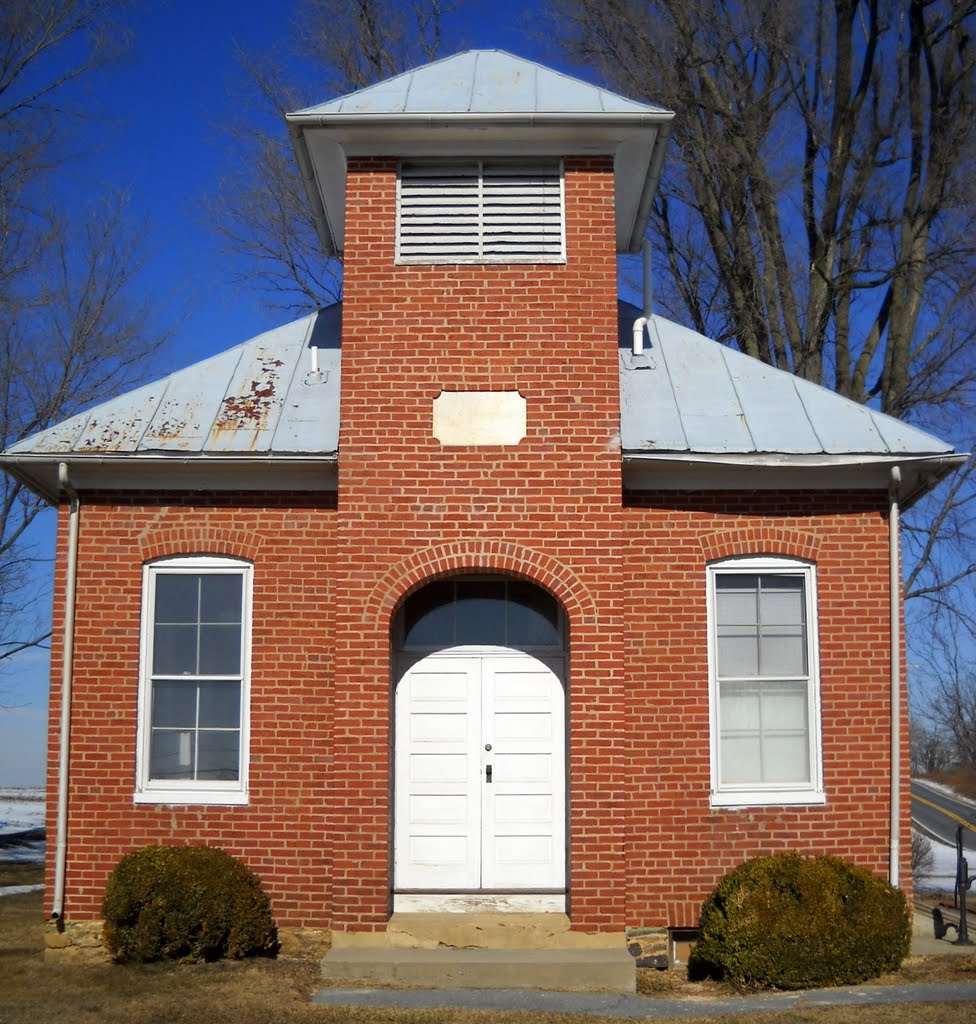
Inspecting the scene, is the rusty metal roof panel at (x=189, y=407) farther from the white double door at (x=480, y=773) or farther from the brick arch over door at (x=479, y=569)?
the white double door at (x=480, y=773)

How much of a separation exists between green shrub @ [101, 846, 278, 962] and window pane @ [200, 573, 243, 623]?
2.07 metres

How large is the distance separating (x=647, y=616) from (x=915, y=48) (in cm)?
1234

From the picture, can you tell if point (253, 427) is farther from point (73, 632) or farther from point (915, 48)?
point (915, 48)

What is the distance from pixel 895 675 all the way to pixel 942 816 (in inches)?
1122

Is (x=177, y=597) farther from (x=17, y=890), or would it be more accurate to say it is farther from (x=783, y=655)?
(x=17, y=890)

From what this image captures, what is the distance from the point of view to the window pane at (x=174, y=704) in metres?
11.4

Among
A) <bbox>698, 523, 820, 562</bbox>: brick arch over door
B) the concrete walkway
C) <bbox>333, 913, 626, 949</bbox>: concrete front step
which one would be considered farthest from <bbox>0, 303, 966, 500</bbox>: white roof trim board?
the concrete walkway

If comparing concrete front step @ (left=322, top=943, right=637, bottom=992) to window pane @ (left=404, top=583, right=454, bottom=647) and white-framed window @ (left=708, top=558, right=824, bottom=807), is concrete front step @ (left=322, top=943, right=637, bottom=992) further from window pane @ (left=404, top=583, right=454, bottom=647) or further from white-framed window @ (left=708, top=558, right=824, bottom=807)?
window pane @ (left=404, top=583, right=454, bottom=647)

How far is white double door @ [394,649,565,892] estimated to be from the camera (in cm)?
1112

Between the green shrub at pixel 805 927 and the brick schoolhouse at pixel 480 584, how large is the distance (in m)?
0.74

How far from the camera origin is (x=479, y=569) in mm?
10867

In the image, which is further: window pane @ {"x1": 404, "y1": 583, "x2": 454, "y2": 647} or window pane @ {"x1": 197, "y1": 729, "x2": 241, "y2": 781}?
window pane @ {"x1": 404, "y1": 583, "x2": 454, "y2": 647}

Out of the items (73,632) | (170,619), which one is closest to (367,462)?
(170,619)

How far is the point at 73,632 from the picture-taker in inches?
448
